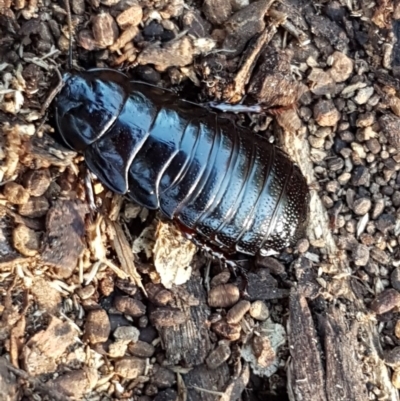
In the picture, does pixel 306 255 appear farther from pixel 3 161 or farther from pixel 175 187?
pixel 3 161

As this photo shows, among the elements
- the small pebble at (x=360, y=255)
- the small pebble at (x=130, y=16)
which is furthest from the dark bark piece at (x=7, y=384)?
the small pebble at (x=360, y=255)

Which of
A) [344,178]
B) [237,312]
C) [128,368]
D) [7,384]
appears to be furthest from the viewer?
[344,178]

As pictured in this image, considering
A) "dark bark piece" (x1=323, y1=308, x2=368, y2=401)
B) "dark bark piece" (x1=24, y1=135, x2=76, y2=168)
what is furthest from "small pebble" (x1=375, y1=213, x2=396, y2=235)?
"dark bark piece" (x1=24, y1=135, x2=76, y2=168)

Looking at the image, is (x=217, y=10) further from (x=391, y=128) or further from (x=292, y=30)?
(x=391, y=128)

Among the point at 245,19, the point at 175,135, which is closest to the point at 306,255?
the point at 175,135

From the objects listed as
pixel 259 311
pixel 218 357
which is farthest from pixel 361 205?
pixel 218 357

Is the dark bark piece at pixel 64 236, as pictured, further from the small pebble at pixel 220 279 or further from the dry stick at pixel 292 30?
the dry stick at pixel 292 30
